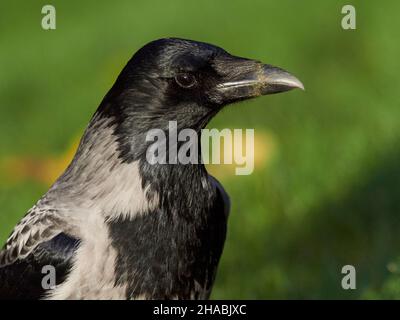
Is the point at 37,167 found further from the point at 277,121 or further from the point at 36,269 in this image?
the point at 36,269

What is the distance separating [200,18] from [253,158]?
465 centimetres

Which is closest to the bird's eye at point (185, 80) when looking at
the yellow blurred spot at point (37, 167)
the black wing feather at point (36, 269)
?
the black wing feather at point (36, 269)

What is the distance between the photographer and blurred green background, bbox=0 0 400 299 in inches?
275

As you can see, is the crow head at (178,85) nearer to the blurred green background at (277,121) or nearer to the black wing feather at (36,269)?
the black wing feather at (36,269)

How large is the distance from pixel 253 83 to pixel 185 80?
12.9 inches

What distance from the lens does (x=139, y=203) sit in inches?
198

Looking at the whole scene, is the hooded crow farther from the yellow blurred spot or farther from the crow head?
the yellow blurred spot

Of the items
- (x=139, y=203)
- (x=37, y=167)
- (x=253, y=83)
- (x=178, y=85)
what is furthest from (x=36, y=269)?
(x=37, y=167)

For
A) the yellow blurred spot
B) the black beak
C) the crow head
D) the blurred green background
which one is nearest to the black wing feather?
the crow head

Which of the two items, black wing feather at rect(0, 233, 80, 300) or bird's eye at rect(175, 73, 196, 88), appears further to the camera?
bird's eye at rect(175, 73, 196, 88)

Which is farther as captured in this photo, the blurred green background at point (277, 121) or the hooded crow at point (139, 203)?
the blurred green background at point (277, 121)

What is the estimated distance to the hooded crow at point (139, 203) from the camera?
4.92m

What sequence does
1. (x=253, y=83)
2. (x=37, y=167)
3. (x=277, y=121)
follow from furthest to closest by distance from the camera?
1. (x=37, y=167)
2. (x=277, y=121)
3. (x=253, y=83)

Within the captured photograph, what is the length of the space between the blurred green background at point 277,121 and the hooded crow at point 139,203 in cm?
126
